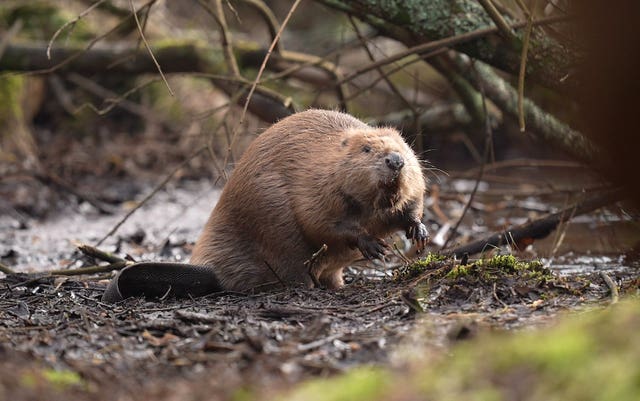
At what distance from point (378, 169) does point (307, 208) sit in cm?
42

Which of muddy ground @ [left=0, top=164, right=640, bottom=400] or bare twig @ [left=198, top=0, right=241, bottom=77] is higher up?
bare twig @ [left=198, top=0, right=241, bottom=77]

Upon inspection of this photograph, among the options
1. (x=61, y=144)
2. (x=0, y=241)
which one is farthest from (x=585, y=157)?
(x=61, y=144)

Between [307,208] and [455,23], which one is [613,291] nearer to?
[307,208]

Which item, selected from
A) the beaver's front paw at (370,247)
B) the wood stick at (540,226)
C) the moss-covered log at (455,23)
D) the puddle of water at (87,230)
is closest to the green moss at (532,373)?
the beaver's front paw at (370,247)

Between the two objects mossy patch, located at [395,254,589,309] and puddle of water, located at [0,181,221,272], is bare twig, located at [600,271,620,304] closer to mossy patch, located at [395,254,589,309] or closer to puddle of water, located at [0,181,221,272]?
mossy patch, located at [395,254,589,309]

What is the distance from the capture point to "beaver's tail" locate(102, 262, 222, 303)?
13.2 feet

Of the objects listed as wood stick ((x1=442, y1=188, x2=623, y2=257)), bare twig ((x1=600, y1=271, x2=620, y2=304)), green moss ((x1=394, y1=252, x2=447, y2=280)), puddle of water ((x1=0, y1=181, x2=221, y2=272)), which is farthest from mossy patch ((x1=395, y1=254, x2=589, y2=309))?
puddle of water ((x1=0, y1=181, x2=221, y2=272))

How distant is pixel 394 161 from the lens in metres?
4.05

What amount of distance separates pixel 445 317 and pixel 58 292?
1998 mm

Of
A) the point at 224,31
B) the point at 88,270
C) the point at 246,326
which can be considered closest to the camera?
the point at 246,326

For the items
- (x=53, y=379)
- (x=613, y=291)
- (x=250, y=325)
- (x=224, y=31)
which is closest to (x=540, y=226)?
(x=613, y=291)

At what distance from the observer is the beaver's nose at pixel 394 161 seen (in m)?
4.05

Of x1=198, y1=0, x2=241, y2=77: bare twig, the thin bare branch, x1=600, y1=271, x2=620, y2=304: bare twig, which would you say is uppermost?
the thin bare branch

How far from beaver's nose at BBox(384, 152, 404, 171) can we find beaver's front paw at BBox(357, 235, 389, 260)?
355 mm
